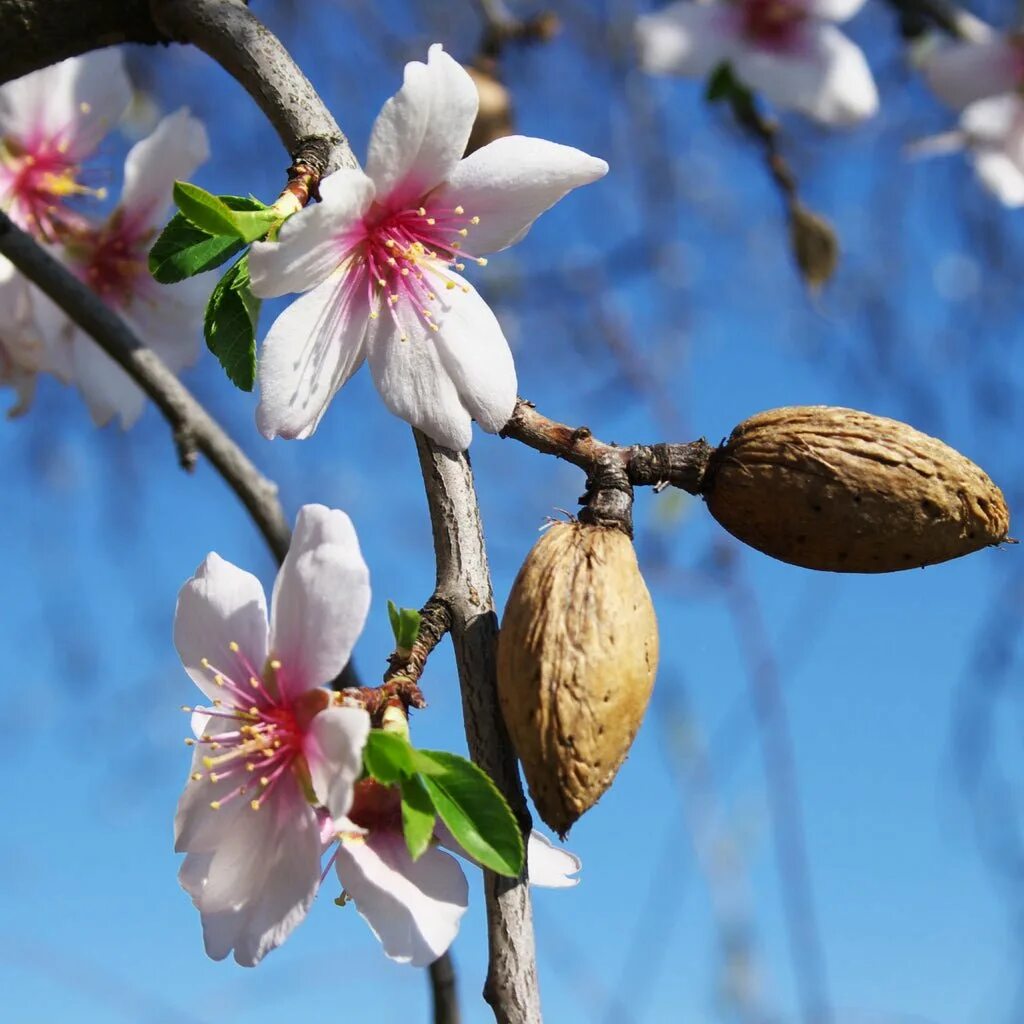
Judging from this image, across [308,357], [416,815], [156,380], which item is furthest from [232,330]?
[156,380]

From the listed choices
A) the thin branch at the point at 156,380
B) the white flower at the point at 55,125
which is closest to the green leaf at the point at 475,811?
the thin branch at the point at 156,380

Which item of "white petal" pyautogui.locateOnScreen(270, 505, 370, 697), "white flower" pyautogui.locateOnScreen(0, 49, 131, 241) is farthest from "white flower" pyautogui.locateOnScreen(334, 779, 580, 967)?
"white flower" pyautogui.locateOnScreen(0, 49, 131, 241)

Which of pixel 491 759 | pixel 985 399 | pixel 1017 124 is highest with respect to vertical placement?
pixel 985 399

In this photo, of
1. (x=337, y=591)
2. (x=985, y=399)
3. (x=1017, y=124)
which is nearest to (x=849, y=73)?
(x=1017, y=124)

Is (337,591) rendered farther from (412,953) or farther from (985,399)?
(985,399)

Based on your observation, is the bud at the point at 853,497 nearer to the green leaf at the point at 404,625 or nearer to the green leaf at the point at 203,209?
the green leaf at the point at 404,625

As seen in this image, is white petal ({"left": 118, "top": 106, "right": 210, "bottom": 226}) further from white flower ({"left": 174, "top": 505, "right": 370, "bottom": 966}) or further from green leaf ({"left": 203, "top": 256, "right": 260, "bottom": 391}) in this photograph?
white flower ({"left": 174, "top": 505, "right": 370, "bottom": 966})
